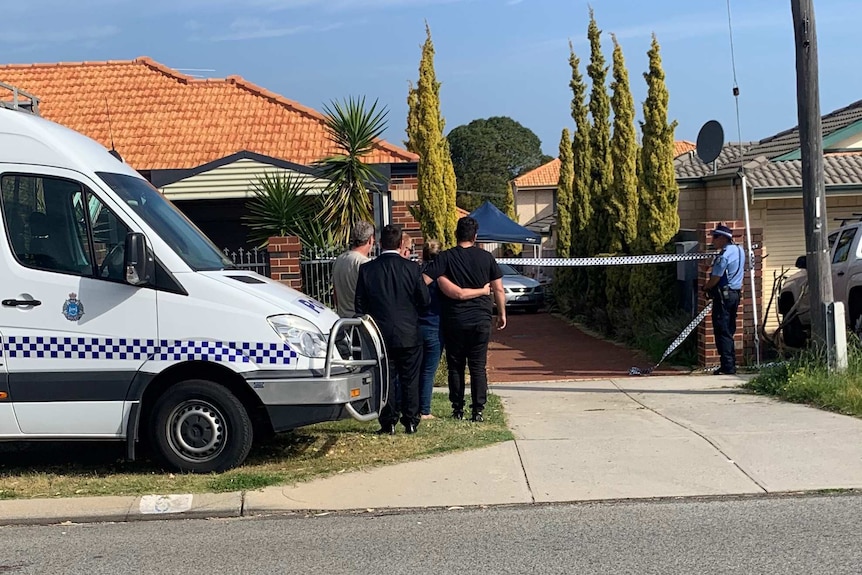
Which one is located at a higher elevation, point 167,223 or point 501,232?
point 501,232

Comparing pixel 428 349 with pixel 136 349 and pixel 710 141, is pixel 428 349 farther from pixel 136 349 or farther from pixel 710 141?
pixel 710 141

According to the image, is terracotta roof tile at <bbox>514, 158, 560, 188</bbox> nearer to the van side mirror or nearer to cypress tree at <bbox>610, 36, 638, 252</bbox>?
cypress tree at <bbox>610, 36, 638, 252</bbox>

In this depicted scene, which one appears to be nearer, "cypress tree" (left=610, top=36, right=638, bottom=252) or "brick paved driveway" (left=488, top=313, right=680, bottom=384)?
"brick paved driveway" (left=488, top=313, right=680, bottom=384)

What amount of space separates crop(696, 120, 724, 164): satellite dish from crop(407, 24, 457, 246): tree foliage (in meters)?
7.59

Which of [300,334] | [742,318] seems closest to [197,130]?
[742,318]

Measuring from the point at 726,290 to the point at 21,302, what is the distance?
24.5ft

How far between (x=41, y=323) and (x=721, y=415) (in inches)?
230

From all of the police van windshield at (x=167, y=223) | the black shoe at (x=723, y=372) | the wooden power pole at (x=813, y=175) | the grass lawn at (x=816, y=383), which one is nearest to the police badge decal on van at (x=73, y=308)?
the police van windshield at (x=167, y=223)

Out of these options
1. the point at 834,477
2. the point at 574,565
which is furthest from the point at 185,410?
the point at 834,477

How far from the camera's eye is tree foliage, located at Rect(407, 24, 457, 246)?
61.2ft

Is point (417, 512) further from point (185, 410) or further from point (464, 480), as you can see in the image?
point (185, 410)

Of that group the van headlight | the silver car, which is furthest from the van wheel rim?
the silver car

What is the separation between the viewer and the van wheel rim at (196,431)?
6.71 m

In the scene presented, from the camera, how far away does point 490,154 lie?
8506 centimetres
